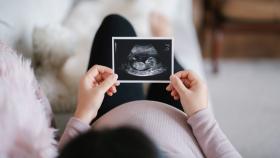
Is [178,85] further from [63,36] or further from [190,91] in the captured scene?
[63,36]

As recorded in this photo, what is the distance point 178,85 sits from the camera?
0.88 meters

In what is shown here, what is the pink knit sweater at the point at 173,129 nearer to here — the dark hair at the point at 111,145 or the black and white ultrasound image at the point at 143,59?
the black and white ultrasound image at the point at 143,59

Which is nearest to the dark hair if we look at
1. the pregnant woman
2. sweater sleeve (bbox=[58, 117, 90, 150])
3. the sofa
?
the pregnant woman

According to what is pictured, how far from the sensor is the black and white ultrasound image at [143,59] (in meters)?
0.95

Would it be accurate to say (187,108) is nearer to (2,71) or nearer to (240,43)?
(2,71)

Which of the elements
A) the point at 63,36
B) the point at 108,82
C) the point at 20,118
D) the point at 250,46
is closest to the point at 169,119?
the point at 108,82

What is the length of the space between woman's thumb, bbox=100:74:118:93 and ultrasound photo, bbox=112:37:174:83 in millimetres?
58

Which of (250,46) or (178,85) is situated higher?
(178,85)

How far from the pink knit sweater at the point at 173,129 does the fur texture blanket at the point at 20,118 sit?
7cm

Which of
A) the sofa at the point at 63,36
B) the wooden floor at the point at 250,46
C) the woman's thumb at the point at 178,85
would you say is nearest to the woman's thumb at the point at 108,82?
the woman's thumb at the point at 178,85

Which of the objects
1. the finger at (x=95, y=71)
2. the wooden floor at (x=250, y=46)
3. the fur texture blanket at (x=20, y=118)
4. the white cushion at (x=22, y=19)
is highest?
the white cushion at (x=22, y=19)

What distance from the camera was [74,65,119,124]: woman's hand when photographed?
87 centimetres

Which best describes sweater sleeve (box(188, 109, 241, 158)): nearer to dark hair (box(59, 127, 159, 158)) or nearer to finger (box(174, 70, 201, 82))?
finger (box(174, 70, 201, 82))

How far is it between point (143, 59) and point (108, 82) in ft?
0.40
